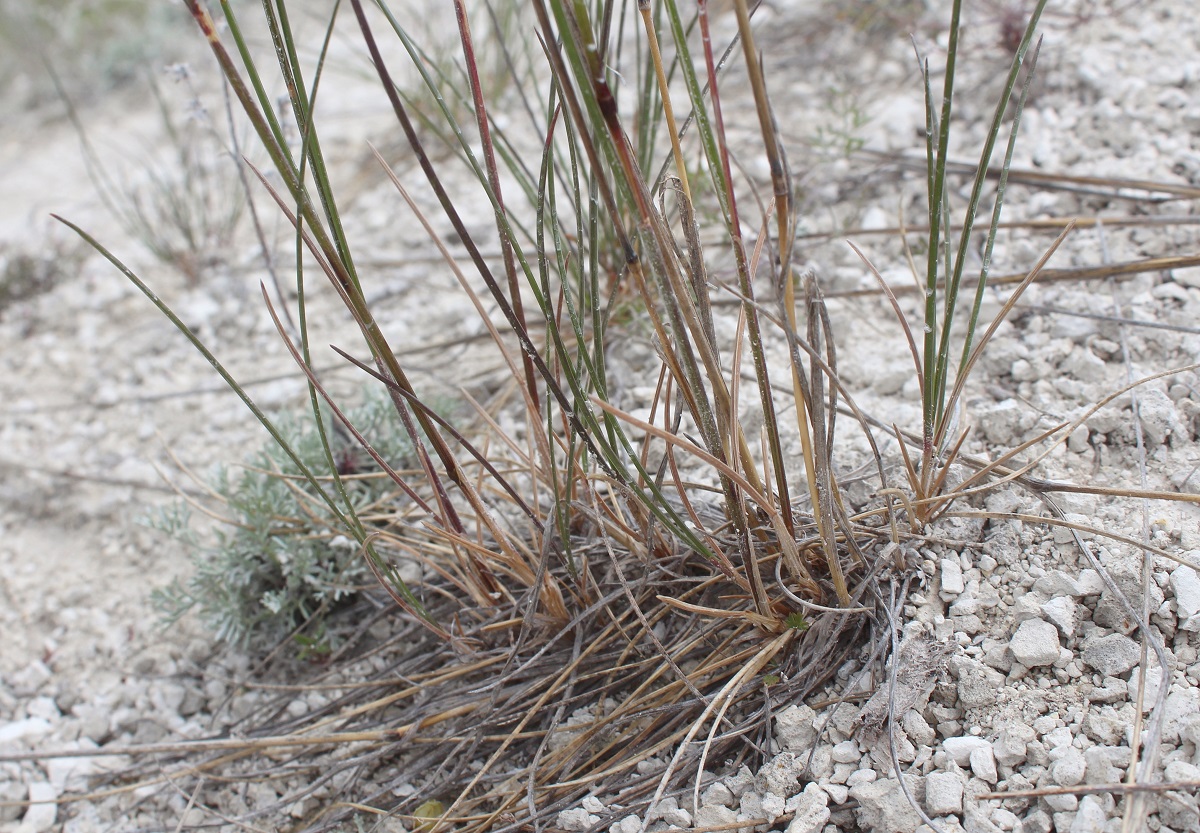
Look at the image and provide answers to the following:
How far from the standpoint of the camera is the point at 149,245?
256 centimetres

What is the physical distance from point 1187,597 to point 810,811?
531 millimetres

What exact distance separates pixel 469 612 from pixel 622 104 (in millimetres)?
1800

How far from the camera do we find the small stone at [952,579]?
3.83 ft

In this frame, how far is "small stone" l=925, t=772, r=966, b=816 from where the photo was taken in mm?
997

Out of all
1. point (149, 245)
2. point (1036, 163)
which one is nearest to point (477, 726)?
point (1036, 163)

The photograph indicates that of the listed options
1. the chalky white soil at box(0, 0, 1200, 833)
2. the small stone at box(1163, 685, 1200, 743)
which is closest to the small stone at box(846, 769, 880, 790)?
the chalky white soil at box(0, 0, 1200, 833)

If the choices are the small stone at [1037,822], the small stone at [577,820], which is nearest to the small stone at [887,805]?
the small stone at [1037,822]

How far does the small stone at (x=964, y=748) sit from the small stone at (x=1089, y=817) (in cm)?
11

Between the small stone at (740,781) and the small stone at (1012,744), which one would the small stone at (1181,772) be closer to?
the small stone at (1012,744)

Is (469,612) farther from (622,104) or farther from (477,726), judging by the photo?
(622,104)

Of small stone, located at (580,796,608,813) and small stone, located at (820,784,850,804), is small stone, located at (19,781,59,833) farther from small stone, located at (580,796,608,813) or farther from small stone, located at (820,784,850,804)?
small stone, located at (820,784,850,804)

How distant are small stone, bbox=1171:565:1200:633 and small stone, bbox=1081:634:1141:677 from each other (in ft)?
0.21

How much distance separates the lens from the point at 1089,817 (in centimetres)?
93

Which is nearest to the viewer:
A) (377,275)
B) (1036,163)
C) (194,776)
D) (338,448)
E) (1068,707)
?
(1068,707)
